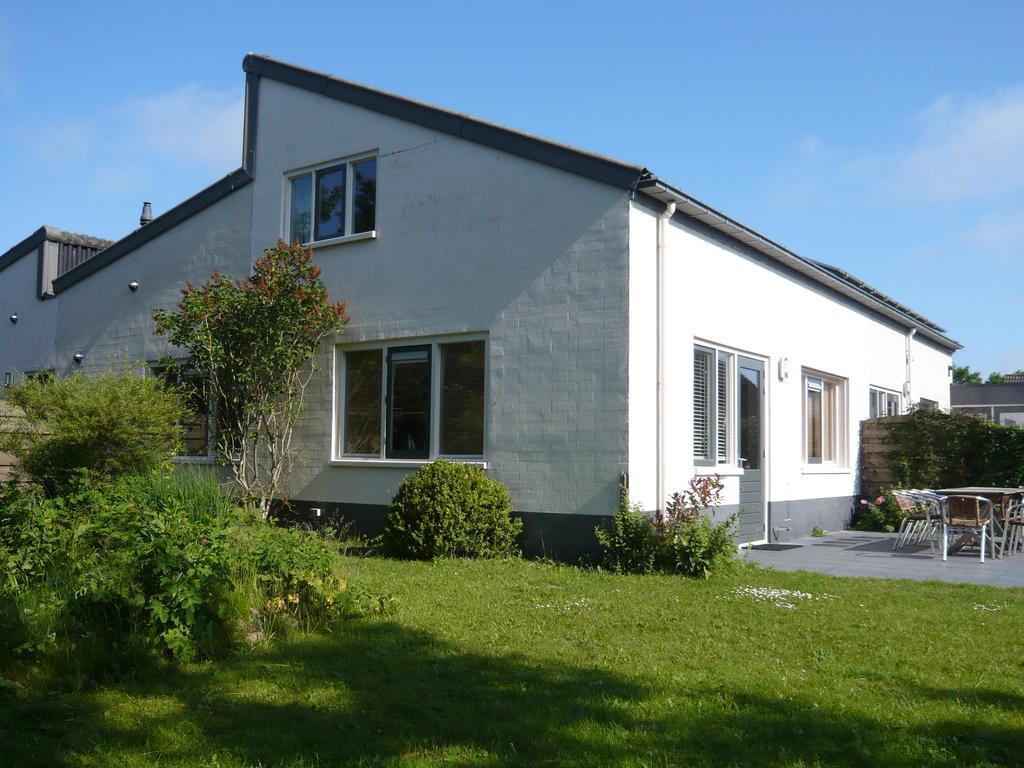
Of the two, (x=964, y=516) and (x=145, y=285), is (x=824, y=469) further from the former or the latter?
(x=145, y=285)

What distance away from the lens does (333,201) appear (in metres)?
13.8

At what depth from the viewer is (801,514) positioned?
14703mm

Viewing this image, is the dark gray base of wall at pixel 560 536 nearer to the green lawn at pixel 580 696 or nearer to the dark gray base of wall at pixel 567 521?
the dark gray base of wall at pixel 567 521

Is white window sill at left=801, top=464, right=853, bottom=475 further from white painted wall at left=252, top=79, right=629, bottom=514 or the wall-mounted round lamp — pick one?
white painted wall at left=252, top=79, right=629, bottom=514

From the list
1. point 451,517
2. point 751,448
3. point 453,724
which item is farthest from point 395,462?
point 453,724

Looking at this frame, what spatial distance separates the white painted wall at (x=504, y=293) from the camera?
10.6 meters

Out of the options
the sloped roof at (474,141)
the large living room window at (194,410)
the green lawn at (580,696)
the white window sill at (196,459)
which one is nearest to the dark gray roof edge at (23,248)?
the sloped roof at (474,141)

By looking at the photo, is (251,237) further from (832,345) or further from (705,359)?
(832,345)

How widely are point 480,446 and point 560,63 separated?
15.3ft

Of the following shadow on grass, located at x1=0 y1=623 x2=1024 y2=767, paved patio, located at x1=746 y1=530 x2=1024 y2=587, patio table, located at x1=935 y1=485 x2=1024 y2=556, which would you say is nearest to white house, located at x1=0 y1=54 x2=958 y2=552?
paved patio, located at x1=746 y1=530 x2=1024 y2=587

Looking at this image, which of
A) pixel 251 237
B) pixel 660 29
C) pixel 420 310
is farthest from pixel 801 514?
pixel 251 237

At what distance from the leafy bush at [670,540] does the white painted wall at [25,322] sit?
12.6m

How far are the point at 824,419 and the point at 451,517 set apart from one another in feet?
28.5

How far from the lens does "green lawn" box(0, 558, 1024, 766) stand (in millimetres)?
4430
